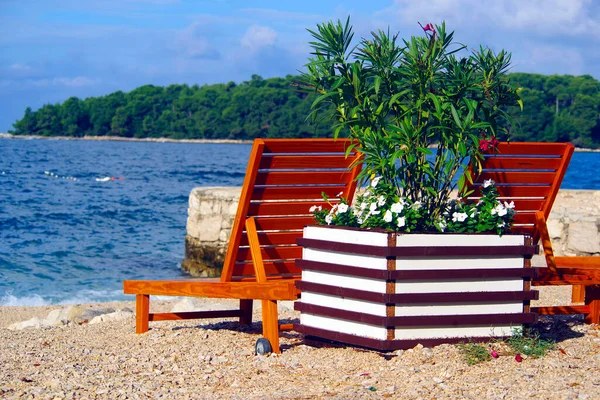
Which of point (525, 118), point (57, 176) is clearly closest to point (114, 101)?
point (525, 118)

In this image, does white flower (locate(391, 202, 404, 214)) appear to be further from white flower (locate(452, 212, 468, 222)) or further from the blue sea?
the blue sea

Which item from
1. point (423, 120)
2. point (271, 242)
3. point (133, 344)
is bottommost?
point (133, 344)

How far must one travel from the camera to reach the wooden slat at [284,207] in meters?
5.50

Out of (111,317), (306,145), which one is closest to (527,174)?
(306,145)

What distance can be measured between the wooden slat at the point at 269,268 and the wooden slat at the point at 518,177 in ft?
4.63

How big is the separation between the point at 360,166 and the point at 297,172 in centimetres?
44

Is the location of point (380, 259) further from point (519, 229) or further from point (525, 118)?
point (525, 118)

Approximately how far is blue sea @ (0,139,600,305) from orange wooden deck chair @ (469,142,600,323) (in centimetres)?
825

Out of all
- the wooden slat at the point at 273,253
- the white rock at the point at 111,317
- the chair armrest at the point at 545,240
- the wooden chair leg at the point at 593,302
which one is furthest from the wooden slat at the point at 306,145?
the white rock at the point at 111,317

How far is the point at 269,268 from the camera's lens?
5684 mm

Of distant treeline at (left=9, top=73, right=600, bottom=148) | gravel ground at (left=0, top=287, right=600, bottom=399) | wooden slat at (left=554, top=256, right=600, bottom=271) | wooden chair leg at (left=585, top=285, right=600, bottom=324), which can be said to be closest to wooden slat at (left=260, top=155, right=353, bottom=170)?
gravel ground at (left=0, top=287, right=600, bottom=399)

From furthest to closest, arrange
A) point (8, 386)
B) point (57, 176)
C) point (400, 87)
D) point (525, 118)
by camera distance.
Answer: point (525, 118) → point (57, 176) → point (400, 87) → point (8, 386)

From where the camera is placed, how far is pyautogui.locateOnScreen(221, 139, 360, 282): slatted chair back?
534 cm

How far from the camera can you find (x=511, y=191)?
18.4 feet
